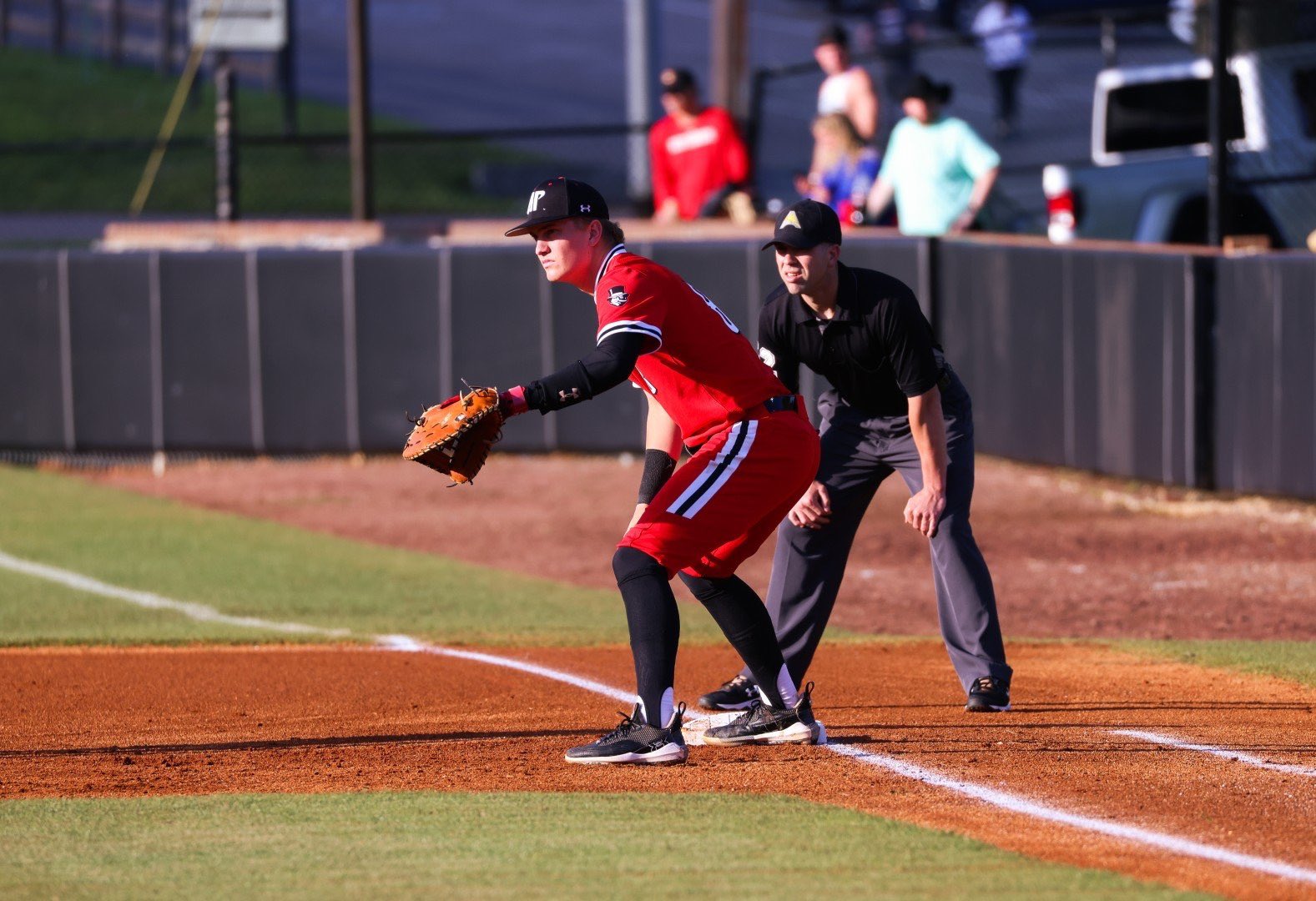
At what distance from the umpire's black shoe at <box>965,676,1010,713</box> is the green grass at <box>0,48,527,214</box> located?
1966 centimetres

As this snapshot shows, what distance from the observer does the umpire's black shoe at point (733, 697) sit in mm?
7184

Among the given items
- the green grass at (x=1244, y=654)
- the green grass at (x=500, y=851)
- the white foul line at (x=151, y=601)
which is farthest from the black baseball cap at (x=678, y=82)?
the green grass at (x=500, y=851)

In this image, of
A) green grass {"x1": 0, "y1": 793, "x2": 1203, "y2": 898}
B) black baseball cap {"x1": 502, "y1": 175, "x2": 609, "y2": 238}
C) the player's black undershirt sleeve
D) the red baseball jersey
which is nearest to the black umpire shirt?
the red baseball jersey

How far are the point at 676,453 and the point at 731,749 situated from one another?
99cm

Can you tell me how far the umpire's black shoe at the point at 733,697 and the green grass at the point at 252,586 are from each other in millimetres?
1867

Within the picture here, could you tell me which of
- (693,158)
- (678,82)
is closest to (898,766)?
(678,82)

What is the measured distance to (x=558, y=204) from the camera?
19.8ft

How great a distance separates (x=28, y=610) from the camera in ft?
33.1

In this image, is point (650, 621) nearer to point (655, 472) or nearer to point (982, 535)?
point (655, 472)

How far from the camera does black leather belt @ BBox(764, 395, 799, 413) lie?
6312 mm

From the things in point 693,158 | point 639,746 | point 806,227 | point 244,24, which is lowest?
point 639,746

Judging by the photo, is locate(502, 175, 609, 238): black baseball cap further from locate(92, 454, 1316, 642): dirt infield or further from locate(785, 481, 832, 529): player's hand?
locate(92, 454, 1316, 642): dirt infield

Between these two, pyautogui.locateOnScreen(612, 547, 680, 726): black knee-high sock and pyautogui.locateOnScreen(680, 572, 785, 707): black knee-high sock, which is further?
pyautogui.locateOnScreen(680, 572, 785, 707): black knee-high sock

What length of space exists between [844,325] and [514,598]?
398 centimetres
